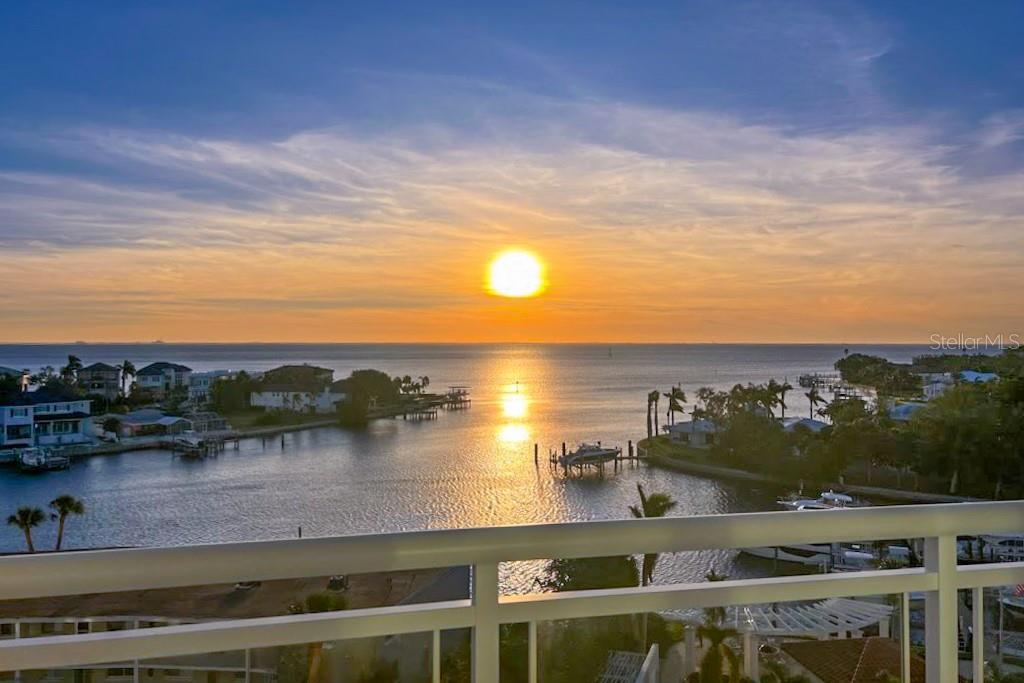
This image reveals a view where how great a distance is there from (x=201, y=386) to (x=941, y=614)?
38.3 ft

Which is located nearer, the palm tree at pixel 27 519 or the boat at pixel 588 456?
the palm tree at pixel 27 519

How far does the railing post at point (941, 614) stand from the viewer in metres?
1.17

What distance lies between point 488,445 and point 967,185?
44.4ft

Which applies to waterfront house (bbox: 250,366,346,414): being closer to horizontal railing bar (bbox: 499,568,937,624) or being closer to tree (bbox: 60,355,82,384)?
tree (bbox: 60,355,82,384)

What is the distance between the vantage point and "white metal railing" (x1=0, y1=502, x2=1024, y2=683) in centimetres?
87

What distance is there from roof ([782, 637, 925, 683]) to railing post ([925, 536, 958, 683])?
0.02 m

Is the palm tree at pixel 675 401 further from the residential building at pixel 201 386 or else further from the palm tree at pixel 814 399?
the residential building at pixel 201 386

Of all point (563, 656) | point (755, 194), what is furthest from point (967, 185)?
point (563, 656)

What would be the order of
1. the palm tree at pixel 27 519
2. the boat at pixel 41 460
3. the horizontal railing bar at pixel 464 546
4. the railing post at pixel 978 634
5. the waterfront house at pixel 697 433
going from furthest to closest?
1. the waterfront house at pixel 697 433
2. the boat at pixel 41 460
3. the palm tree at pixel 27 519
4. the railing post at pixel 978 634
5. the horizontal railing bar at pixel 464 546

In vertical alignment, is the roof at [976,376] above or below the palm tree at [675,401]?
above

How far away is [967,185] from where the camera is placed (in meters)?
7.28

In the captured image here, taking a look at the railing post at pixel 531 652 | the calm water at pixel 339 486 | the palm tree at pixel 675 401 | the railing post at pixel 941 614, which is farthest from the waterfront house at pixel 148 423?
the palm tree at pixel 675 401

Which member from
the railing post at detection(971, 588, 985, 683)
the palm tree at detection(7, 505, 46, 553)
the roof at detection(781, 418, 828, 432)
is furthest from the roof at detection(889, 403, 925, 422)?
the palm tree at detection(7, 505, 46, 553)

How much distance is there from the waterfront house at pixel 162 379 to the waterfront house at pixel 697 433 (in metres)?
9.51
